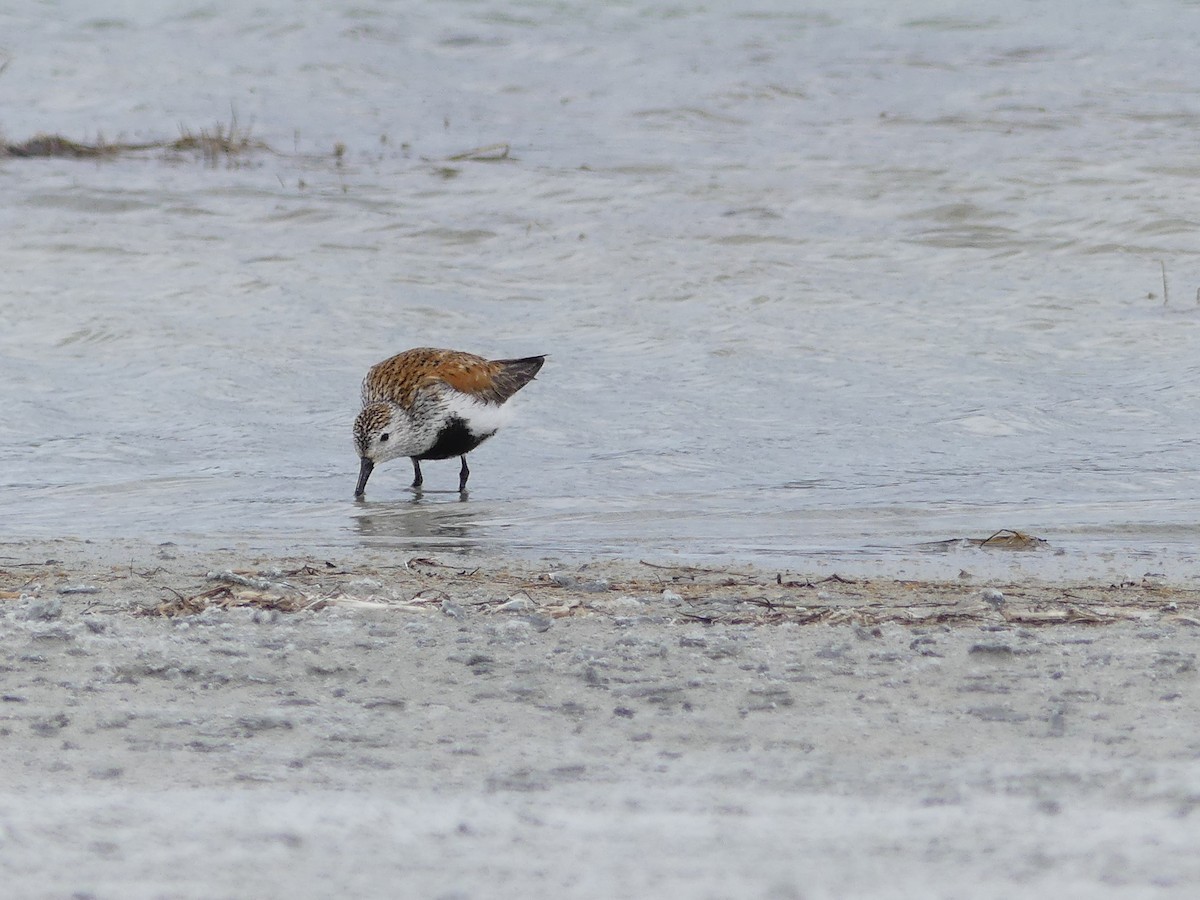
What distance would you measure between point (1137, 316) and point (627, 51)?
11963 mm

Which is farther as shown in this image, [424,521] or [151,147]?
[151,147]

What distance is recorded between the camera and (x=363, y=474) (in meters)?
9.09

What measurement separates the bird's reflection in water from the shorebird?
0.70 ft

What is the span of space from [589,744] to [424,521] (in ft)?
15.3

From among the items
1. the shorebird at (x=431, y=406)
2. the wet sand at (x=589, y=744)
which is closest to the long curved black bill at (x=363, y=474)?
the shorebird at (x=431, y=406)

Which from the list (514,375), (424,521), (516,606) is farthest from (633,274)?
(516,606)

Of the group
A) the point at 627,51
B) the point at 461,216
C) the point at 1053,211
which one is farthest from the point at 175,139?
the point at 1053,211

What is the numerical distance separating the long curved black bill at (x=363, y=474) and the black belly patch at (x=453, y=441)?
37 centimetres

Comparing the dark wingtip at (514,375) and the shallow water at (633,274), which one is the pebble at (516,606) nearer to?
the shallow water at (633,274)

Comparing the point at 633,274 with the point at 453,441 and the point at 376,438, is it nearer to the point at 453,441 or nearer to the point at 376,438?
the point at 453,441

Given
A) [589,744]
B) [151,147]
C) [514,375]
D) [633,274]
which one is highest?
[151,147]

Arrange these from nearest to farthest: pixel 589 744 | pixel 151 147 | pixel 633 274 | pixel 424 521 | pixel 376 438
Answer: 1. pixel 589 744
2. pixel 424 521
3. pixel 376 438
4. pixel 633 274
5. pixel 151 147

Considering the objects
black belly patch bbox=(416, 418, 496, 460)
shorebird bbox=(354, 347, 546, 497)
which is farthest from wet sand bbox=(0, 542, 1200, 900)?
black belly patch bbox=(416, 418, 496, 460)

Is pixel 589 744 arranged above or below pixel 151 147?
below
